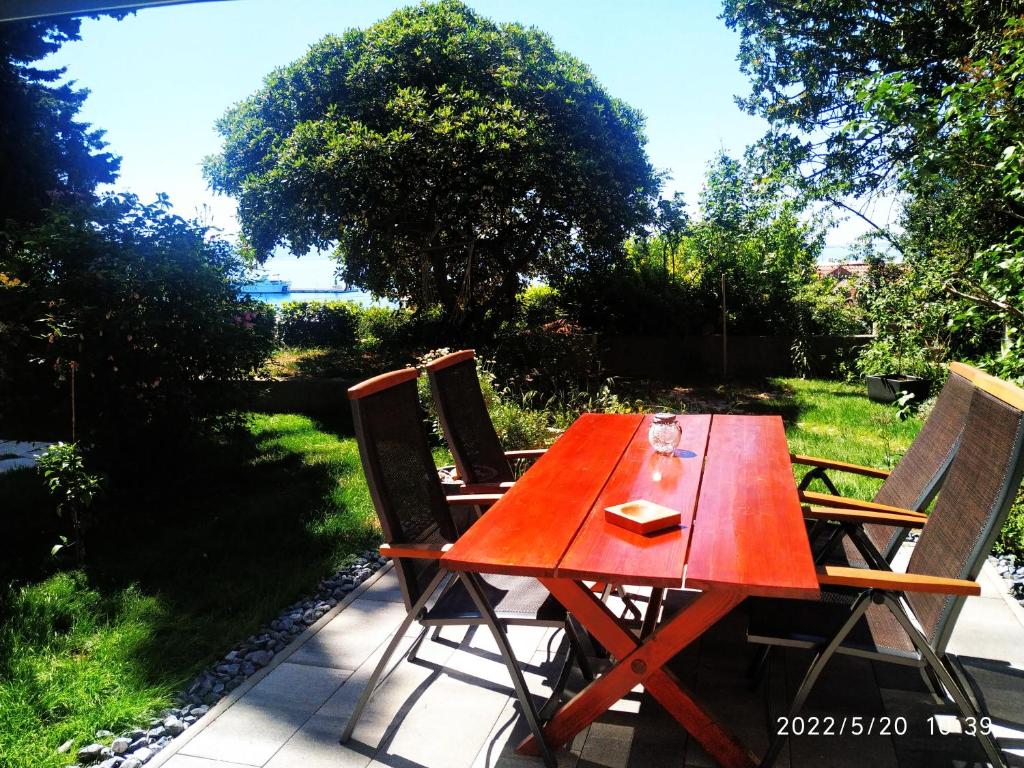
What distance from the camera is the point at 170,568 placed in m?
3.77

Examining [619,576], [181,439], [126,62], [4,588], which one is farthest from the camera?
[126,62]

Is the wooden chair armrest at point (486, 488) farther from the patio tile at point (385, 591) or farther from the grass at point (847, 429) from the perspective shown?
the grass at point (847, 429)

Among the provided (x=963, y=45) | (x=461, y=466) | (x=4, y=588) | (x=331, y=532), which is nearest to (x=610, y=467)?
(x=461, y=466)

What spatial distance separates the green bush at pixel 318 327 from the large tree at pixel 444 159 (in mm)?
1919

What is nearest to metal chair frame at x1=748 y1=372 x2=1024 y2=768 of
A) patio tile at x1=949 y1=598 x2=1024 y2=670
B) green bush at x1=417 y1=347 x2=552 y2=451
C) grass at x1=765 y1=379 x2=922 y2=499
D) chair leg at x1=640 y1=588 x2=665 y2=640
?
chair leg at x1=640 y1=588 x2=665 y2=640

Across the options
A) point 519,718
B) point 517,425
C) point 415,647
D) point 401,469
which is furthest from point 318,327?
point 519,718

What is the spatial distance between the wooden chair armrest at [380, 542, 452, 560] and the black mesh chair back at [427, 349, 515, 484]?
94cm

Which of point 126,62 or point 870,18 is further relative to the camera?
point 126,62

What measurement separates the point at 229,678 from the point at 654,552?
1826 mm

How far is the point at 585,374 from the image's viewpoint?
762cm

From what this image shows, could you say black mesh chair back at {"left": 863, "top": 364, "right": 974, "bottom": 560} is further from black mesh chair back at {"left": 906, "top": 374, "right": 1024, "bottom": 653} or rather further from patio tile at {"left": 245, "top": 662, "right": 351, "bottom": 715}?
patio tile at {"left": 245, "top": 662, "right": 351, "bottom": 715}

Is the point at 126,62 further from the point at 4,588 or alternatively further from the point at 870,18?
the point at 870,18

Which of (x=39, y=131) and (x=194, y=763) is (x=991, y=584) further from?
(x=39, y=131)

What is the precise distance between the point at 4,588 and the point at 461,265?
7.08 m
